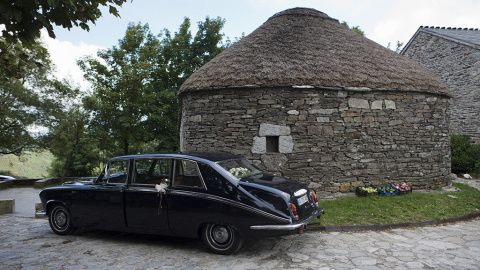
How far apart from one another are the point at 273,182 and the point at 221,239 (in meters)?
1.21

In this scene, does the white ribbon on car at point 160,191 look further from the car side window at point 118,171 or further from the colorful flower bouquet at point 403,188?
the colorful flower bouquet at point 403,188

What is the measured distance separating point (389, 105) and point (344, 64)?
5.64 feet

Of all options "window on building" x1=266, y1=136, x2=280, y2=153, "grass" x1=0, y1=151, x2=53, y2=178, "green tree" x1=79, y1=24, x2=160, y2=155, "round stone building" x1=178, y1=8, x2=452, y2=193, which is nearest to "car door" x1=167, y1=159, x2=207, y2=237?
"round stone building" x1=178, y1=8, x2=452, y2=193

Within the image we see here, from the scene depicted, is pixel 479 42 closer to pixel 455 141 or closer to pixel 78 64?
pixel 455 141

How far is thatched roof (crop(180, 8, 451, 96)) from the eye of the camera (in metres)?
8.42

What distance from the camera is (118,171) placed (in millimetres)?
5688

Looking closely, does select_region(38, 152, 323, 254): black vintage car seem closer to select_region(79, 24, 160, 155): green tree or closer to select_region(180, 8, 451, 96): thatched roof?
select_region(180, 8, 451, 96): thatched roof

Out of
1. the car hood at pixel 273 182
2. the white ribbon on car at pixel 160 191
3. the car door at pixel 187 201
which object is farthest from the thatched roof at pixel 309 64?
the white ribbon on car at pixel 160 191

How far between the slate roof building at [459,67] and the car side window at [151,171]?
16.7 m

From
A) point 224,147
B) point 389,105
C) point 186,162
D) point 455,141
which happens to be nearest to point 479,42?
point 455,141

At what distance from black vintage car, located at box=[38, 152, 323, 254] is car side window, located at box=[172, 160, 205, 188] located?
16mm

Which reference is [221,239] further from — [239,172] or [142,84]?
[142,84]

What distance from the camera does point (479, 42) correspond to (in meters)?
16.1

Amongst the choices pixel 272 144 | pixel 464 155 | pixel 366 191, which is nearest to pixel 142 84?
pixel 272 144
